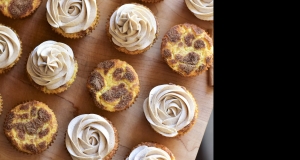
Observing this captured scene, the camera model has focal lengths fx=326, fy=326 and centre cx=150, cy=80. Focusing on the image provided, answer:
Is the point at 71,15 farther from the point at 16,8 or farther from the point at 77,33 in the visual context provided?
the point at 16,8

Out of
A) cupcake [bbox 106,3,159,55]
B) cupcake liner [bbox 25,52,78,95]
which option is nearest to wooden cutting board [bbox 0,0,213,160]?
cupcake liner [bbox 25,52,78,95]

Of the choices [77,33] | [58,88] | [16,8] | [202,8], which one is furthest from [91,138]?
[202,8]

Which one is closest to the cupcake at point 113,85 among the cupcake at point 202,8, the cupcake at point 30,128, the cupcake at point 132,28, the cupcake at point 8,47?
the cupcake at point 132,28

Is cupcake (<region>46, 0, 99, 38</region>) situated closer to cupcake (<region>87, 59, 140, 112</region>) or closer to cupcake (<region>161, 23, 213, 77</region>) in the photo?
cupcake (<region>87, 59, 140, 112</region>)
